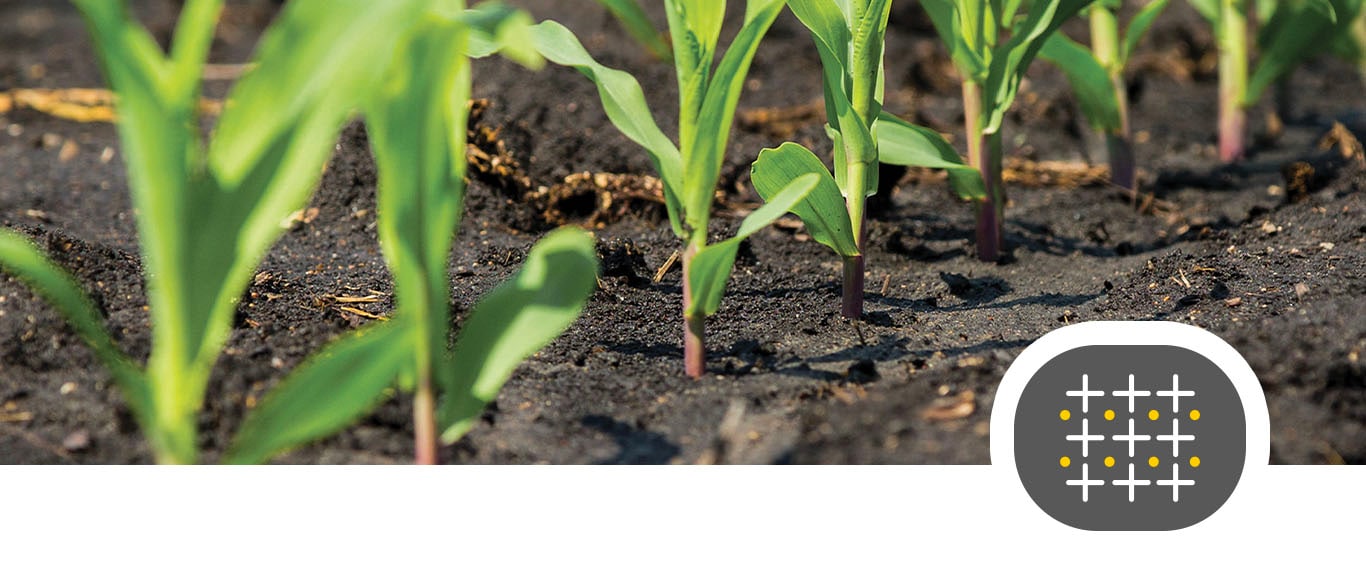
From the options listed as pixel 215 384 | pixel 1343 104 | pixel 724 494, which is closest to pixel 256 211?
pixel 215 384

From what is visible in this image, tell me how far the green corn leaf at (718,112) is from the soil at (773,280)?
0.26m

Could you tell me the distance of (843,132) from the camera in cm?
164

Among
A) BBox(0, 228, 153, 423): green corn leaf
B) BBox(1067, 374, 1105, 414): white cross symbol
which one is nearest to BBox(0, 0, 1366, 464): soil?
BBox(1067, 374, 1105, 414): white cross symbol

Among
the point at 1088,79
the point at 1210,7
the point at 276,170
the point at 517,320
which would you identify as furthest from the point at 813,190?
the point at 1210,7

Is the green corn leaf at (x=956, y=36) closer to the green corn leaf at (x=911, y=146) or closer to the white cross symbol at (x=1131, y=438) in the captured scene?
the green corn leaf at (x=911, y=146)

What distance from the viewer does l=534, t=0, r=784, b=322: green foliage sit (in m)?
1.35

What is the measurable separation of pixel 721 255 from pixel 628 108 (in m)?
0.21

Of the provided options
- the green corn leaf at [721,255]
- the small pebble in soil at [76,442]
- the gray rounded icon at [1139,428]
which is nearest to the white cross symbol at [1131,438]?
the gray rounded icon at [1139,428]

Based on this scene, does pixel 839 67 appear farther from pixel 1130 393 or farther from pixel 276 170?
pixel 276 170

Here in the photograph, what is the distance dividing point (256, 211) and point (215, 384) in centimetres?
35

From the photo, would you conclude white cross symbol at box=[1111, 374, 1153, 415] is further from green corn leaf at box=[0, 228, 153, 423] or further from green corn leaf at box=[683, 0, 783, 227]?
green corn leaf at box=[0, 228, 153, 423]

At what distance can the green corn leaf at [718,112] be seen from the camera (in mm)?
1325

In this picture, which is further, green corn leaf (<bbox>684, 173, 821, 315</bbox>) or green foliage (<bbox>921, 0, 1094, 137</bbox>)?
green foliage (<bbox>921, 0, 1094, 137</bbox>)

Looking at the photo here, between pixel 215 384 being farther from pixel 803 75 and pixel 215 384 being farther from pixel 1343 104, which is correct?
pixel 1343 104
